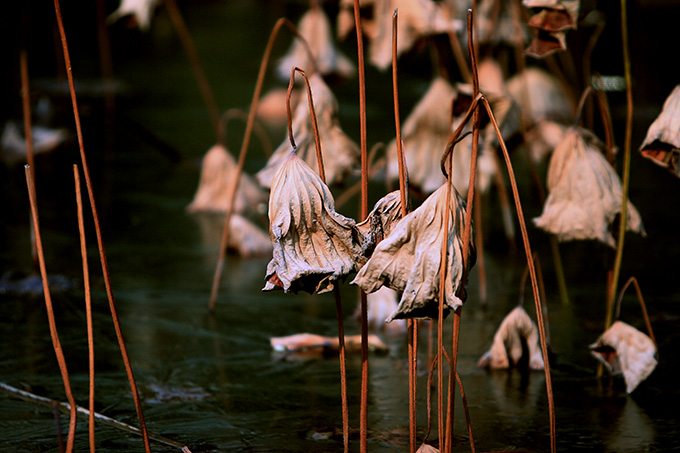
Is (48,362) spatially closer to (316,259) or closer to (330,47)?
(316,259)

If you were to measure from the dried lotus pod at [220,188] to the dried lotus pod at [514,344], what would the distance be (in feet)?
4.37

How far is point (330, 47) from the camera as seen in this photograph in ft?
7.90

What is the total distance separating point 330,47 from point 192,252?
68 centimetres

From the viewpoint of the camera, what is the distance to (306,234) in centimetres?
104

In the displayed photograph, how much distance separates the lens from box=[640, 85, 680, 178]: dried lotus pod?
A: 123cm

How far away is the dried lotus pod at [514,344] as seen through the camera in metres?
1.56

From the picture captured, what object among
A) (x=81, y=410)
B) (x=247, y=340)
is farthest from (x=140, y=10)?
(x=81, y=410)

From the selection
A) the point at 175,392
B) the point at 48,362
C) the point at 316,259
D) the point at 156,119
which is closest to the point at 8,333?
the point at 48,362

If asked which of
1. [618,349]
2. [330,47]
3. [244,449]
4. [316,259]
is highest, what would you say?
[330,47]

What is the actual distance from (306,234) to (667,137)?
1.75ft

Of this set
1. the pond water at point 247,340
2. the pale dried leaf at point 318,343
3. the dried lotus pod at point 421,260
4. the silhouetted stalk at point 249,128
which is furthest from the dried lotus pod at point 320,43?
the dried lotus pod at point 421,260

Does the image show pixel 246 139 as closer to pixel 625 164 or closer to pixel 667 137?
pixel 625 164

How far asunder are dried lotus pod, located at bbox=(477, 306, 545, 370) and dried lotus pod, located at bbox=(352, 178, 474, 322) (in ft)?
1.94

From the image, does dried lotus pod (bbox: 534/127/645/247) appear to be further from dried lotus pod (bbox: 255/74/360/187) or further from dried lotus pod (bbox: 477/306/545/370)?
dried lotus pod (bbox: 255/74/360/187)
